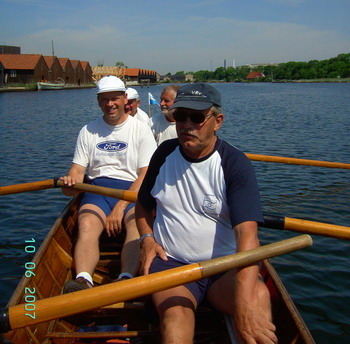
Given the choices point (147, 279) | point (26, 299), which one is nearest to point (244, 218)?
point (147, 279)

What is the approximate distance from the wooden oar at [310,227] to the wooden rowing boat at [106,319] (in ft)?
1.67

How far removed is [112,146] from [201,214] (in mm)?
2324

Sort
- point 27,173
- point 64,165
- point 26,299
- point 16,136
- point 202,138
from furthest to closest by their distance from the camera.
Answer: point 16,136
point 64,165
point 27,173
point 26,299
point 202,138

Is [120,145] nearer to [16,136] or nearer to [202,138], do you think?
[202,138]

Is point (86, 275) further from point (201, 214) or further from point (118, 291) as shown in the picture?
point (201, 214)

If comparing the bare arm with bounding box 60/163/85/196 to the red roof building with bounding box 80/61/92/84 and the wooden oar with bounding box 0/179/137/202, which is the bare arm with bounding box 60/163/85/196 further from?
the red roof building with bounding box 80/61/92/84

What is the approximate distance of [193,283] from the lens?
3.11 metres

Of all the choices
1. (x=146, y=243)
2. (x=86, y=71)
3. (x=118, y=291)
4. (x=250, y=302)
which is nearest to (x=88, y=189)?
(x=146, y=243)

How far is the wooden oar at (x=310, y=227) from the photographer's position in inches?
146

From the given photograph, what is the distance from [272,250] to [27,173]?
37.1 ft

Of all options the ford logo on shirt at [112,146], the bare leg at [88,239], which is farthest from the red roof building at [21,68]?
the bare leg at [88,239]

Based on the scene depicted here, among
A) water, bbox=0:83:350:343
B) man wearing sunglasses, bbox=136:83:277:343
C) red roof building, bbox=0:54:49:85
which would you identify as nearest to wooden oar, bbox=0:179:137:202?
man wearing sunglasses, bbox=136:83:277:343

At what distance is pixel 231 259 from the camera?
275 centimetres

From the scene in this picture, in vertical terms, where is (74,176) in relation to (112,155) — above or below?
below
